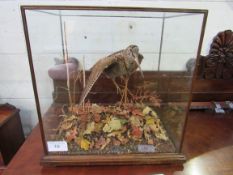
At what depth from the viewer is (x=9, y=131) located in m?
1.05

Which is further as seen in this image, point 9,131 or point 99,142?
point 9,131

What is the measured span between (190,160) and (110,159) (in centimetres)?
31

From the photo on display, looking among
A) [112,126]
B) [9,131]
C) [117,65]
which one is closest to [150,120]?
[112,126]

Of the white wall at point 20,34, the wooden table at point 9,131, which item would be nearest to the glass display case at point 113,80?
the white wall at point 20,34

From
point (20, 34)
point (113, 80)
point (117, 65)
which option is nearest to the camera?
point (117, 65)

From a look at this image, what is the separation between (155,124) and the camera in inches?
30.4

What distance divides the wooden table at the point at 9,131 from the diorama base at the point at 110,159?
0.47 metres

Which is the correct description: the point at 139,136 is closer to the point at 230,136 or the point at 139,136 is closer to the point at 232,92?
the point at 230,136

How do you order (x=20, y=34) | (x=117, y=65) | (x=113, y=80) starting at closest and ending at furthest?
1. (x=117, y=65)
2. (x=113, y=80)
3. (x=20, y=34)

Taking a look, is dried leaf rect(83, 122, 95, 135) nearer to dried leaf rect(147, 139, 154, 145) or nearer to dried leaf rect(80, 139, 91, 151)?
dried leaf rect(80, 139, 91, 151)

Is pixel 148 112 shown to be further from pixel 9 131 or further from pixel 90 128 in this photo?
pixel 9 131

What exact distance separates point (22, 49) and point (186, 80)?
34.6 inches

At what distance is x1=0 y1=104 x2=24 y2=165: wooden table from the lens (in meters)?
0.99

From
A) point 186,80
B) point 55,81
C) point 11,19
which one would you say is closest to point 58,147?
point 55,81
